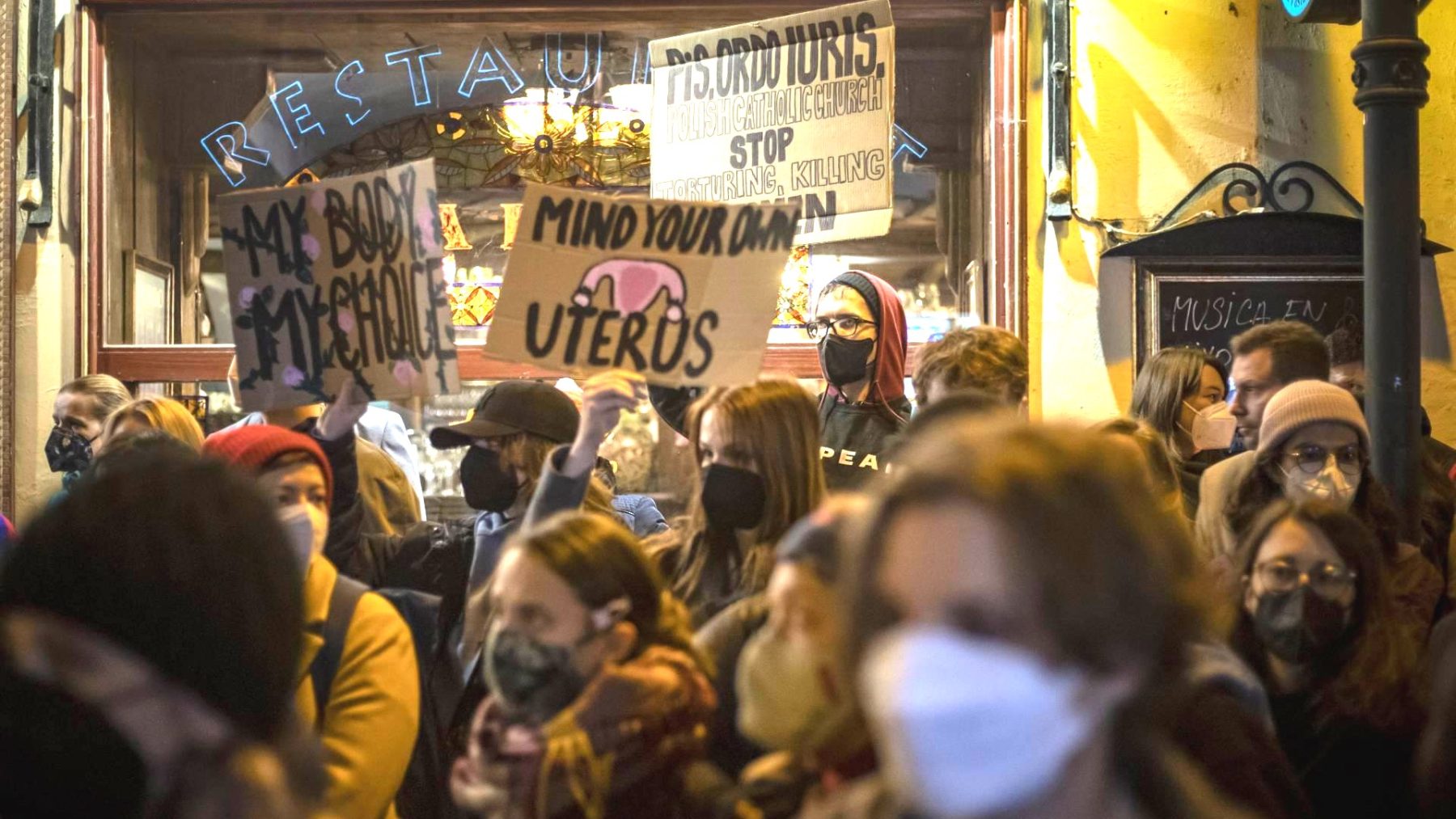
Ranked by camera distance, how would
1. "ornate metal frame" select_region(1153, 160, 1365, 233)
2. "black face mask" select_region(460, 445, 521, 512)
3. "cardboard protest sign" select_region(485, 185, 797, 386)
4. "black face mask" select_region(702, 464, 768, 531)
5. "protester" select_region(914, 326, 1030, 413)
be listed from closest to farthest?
"black face mask" select_region(702, 464, 768, 531)
"cardboard protest sign" select_region(485, 185, 797, 386)
"black face mask" select_region(460, 445, 521, 512)
"protester" select_region(914, 326, 1030, 413)
"ornate metal frame" select_region(1153, 160, 1365, 233)

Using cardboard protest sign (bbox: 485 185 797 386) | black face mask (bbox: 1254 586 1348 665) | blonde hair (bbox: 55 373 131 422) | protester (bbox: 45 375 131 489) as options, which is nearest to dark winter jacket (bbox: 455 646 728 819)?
black face mask (bbox: 1254 586 1348 665)

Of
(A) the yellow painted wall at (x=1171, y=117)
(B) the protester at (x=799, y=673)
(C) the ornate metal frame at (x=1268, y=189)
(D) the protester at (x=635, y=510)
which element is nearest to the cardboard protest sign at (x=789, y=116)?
(D) the protester at (x=635, y=510)

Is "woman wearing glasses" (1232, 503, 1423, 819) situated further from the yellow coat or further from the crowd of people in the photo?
the yellow coat

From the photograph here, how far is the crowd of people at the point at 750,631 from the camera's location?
5.11 ft

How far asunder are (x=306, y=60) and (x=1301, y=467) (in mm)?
5226

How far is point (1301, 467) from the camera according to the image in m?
3.97

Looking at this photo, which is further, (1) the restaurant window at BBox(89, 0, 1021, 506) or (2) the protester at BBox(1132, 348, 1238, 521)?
(1) the restaurant window at BBox(89, 0, 1021, 506)

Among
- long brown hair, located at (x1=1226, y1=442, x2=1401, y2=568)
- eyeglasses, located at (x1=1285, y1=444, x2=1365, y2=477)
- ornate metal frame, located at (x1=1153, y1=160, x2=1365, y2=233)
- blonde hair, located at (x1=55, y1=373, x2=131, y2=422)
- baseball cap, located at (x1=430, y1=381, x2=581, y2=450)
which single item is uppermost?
ornate metal frame, located at (x1=1153, y1=160, x2=1365, y2=233)

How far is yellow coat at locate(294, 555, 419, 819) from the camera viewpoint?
9.11 ft

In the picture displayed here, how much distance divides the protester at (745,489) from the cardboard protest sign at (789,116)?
189 cm

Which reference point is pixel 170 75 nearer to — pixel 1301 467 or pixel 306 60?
pixel 306 60

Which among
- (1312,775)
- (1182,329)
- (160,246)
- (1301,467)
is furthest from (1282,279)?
(160,246)

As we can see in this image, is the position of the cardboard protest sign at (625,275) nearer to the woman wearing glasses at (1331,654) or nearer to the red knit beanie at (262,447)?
the red knit beanie at (262,447)

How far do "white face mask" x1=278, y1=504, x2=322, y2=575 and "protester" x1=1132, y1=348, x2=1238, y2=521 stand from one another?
288cm
